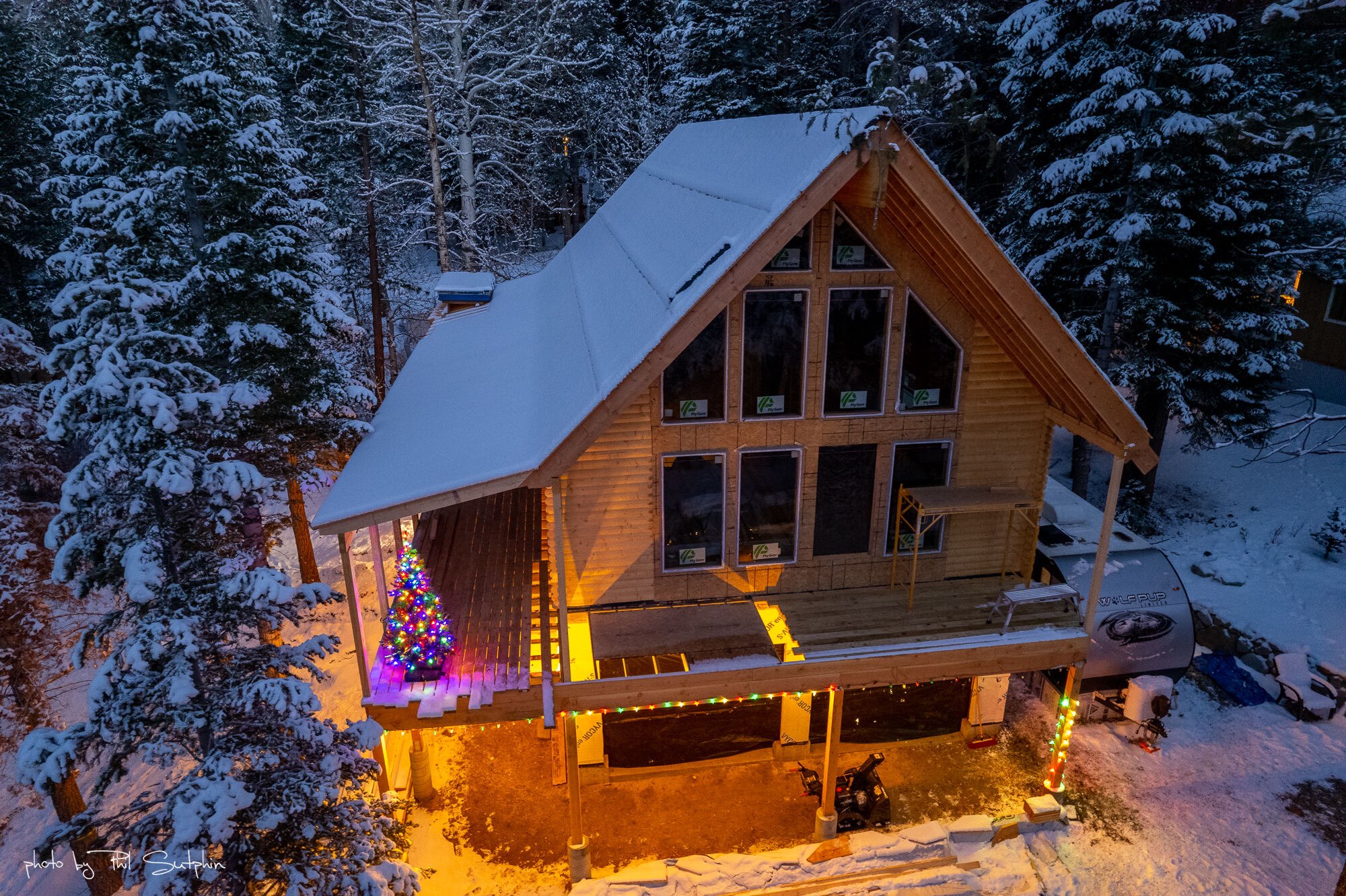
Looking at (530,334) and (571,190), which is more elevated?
(571,190)

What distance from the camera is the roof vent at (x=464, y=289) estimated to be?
21984 mm

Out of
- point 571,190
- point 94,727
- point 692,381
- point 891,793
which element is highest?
point 571,190

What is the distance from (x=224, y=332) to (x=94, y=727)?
8.28m

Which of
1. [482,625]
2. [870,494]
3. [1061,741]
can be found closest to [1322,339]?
[1061,741]

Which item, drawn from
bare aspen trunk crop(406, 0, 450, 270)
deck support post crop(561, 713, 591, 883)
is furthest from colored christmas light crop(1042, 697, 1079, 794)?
bare aspen trunk crop(406, 0, 450, 270)

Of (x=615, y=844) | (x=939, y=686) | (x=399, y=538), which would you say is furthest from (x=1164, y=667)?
(x=399, y=538)

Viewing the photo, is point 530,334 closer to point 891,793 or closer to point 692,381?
point 692,381

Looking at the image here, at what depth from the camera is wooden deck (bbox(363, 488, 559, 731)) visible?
409 inches

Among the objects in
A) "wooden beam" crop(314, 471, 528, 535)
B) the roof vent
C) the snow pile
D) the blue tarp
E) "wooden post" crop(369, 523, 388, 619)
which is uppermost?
the roof vent

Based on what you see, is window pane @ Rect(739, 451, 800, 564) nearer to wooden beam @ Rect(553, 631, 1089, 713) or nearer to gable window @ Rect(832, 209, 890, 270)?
wooden beam @ Rect(553, 631, 1089, 713)

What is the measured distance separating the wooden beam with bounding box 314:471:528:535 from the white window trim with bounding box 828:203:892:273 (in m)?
5.55

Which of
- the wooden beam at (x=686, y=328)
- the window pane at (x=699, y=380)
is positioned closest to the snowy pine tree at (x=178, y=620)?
the wooden beam at (x=686, y=328)

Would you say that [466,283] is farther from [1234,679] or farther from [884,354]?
[1234,679]

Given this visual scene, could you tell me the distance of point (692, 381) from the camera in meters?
11.2
